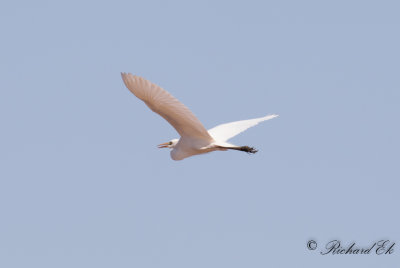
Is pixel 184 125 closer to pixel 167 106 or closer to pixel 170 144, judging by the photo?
pixel 167 106

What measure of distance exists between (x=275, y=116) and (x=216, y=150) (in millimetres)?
2946

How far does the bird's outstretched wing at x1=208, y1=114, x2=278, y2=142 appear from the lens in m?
21.1

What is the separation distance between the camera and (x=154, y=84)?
17125mm

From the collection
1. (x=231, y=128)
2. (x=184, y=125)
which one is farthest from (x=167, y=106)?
(x=231, y=128)

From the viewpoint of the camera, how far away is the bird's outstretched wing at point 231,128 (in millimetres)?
21078

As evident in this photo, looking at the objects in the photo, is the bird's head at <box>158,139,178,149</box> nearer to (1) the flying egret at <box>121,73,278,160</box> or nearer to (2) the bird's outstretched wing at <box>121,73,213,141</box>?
(1) the flying egret at <box>121,73,278,160</box>

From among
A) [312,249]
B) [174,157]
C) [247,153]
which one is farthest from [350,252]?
[174,157]

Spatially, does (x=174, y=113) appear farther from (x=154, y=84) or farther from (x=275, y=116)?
(x=275, y=116)

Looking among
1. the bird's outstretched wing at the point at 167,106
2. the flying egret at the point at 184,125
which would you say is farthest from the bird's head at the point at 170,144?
the bird's outstretched wing at the point at 167,106

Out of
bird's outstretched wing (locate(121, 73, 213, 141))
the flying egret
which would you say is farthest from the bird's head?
bird's outstretched wing (locate(121, 73, 213, 141))

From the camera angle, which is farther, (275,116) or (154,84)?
(275,116)

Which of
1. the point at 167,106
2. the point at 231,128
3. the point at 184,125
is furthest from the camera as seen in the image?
the point at 231,128

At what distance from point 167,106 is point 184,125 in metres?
1.21

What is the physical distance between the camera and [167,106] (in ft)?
59.6
